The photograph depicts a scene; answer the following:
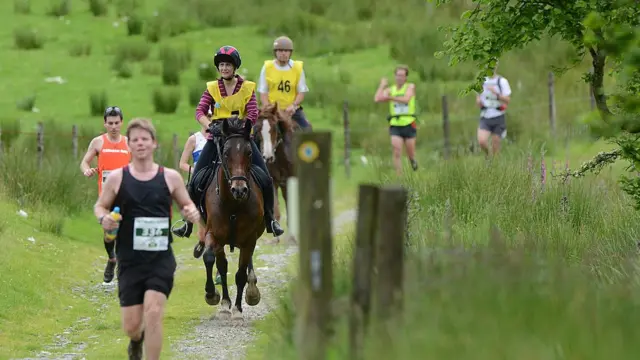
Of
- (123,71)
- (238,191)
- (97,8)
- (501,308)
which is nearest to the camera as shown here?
(501,308)

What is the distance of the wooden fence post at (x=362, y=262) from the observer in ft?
19.4

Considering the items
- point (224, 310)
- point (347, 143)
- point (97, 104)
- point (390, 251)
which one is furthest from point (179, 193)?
point (97, 104)

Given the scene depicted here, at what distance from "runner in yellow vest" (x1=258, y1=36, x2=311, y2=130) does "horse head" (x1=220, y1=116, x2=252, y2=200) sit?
5651mm

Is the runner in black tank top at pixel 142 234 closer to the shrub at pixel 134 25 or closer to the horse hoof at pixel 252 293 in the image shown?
the horse hoof at pixel 252 293

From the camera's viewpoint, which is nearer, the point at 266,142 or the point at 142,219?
the point at 142,219

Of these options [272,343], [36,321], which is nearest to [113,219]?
[272,343]

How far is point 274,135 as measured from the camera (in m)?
15.1

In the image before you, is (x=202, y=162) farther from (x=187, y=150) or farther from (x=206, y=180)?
(x=187, y=150)

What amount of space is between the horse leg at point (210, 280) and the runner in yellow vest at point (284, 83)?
5083 millimetres

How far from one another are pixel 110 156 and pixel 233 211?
7.96ft

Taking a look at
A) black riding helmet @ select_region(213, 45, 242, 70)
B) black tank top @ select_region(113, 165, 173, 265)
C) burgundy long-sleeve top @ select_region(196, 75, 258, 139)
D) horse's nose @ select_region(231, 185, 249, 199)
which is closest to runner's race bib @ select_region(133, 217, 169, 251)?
black tank top @ select_region(113, 165, 173, 265)

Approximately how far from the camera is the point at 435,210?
38.7 ft

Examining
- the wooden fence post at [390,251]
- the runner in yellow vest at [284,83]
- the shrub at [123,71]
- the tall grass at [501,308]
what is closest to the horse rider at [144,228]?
the tall grass at [501,308]

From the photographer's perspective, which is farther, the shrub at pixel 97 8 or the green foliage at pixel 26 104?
the shrub at pixel 97 8
